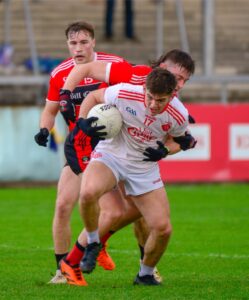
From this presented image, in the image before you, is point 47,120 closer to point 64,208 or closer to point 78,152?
point 78,152

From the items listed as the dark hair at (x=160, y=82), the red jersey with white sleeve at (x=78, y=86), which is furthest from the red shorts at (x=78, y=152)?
the dark hair at (x=160, y=82)

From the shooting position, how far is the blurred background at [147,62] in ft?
61.0

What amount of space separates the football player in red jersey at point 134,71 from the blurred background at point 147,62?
9448mm

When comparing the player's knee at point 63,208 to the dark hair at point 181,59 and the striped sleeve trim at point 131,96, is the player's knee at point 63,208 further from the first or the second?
the dark hair at point 181,59

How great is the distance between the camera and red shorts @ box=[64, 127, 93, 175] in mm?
9258

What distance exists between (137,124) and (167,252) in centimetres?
330

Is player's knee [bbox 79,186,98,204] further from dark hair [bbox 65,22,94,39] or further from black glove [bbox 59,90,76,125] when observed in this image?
dark hair [bbox 65,22,94,39]

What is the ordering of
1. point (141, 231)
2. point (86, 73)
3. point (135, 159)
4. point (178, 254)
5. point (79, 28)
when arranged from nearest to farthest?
point (135, 159) → point (86, 73) → point (79, 28) → point (141, 231) → point (178, 254)

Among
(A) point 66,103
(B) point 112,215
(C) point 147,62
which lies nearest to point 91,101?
(A) point 66,103

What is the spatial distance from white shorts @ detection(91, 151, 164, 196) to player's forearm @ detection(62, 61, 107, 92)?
67cm

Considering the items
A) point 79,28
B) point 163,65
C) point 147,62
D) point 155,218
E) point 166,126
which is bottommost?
point 147,62

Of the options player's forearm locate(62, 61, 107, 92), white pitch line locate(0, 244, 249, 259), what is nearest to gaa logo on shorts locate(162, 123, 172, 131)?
player's forearm locate(62, 61, 107, 92)

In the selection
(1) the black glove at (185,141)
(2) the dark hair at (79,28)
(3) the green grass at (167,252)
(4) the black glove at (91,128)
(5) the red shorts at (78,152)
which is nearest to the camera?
(4) the black glove at (91,128)

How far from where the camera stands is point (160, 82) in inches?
322
